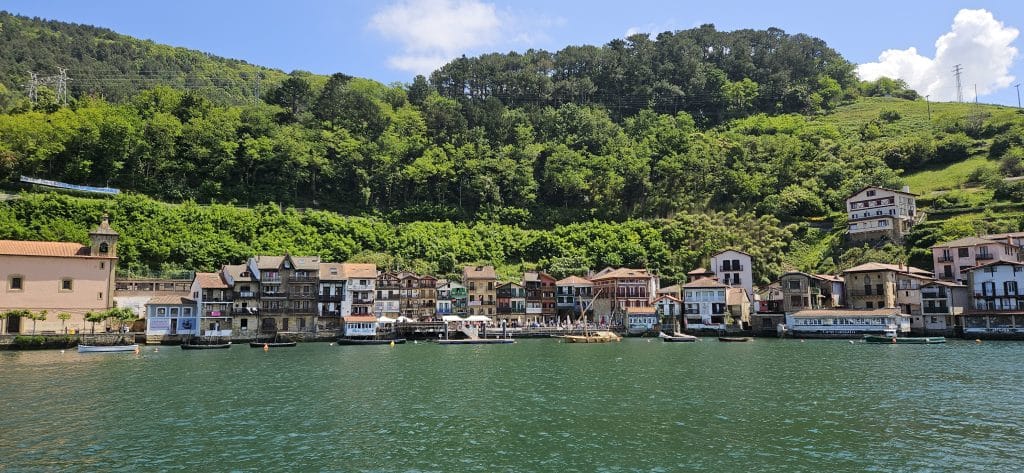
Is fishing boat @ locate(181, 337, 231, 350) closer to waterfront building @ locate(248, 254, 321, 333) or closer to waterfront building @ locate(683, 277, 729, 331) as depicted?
waterfront building @ locate(248, 254, 321, 333)

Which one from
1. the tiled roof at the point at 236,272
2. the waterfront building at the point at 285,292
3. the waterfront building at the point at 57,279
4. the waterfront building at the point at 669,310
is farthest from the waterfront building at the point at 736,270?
the waterfront building at the point at 57,279

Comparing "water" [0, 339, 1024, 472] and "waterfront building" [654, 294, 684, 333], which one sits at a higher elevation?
"waterfront building" [654, 294, 684, 333]

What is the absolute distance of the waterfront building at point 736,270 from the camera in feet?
295

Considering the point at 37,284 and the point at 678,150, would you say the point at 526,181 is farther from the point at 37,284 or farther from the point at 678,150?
the point at 37,284

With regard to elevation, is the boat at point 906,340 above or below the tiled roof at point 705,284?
below

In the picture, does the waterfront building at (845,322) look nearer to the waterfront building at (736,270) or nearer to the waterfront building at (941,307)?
the waterfront building at (941,307)

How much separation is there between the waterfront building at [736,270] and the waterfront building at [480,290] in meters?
30.5

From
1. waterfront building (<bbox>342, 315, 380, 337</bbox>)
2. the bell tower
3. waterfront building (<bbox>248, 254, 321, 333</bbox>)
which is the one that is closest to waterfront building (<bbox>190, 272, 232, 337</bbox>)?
waterfront building (<bbox>248, 254, 321, 333</bbox>)

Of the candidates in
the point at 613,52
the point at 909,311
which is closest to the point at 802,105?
the point at 613,52

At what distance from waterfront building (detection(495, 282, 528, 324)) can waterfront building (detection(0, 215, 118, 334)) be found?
44.7 m

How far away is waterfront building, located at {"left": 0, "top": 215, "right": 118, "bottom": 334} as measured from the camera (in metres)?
69.0

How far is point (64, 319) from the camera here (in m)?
69.9

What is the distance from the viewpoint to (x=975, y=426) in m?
28.0

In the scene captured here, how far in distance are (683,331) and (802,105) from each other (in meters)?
99.0
